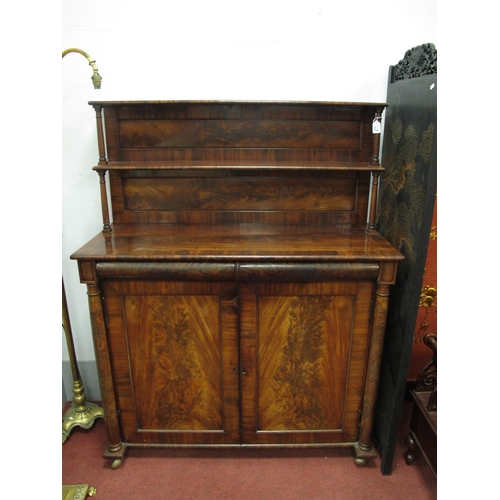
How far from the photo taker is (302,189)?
1.75m

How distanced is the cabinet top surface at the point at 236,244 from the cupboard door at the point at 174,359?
0.41 feet

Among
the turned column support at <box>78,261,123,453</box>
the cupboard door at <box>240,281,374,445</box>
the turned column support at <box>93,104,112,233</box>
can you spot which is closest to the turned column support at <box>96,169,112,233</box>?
the turned column support at <box>93,104,112,233</box>

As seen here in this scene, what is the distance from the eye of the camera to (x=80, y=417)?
6.21 ft

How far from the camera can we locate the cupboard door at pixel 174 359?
4.80 feet

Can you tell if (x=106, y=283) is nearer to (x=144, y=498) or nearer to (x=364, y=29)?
(x=144, y=498)

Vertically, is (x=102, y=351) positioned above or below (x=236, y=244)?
below

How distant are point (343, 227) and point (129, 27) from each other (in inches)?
51.0

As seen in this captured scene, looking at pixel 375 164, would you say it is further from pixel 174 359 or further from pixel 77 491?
pixel 77 491

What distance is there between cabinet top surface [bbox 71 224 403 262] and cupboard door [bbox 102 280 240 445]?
4.9 inches

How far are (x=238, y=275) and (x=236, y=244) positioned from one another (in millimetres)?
154

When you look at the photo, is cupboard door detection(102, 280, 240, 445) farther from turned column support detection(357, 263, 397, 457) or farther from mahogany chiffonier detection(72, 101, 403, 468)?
turned column support detection(357, 263, 397, 457)

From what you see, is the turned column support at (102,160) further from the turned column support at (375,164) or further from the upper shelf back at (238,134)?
the turned column support at (375,164)

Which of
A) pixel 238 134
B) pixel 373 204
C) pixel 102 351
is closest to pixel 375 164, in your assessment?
pixel 373 204

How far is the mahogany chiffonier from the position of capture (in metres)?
1.43
